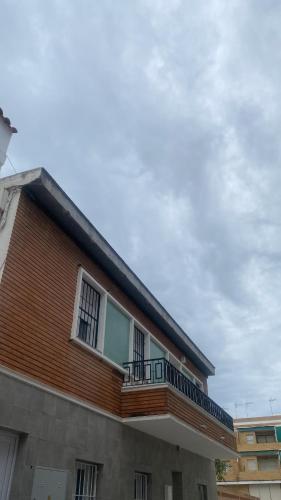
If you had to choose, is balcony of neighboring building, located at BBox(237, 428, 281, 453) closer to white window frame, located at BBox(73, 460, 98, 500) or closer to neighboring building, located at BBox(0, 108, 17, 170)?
white window frame, located at BBox(73, 460, 98, 500)

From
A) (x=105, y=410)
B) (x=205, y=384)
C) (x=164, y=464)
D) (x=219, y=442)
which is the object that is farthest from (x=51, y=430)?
(x=205, y=384)

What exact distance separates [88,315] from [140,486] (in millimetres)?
4716

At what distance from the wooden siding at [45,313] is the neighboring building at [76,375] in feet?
0.07

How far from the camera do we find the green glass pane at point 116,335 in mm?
10648

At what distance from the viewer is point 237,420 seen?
5406 centimetres

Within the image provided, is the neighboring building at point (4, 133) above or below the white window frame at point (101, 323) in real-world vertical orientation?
above

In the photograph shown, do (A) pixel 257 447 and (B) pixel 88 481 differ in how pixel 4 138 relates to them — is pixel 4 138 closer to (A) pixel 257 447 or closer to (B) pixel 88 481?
(B) pixel 88 481

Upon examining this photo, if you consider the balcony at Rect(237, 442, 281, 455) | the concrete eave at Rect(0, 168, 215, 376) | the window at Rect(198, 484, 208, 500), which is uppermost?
the balcony at Rect(237, 442, 281, 455)

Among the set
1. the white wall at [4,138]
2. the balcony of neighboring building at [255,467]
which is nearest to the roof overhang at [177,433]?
the white wall at [4,138]

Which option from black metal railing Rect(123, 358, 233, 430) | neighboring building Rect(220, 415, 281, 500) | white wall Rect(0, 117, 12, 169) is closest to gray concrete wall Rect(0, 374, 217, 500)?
black metal railing Rect(123, 358, 233, 430)

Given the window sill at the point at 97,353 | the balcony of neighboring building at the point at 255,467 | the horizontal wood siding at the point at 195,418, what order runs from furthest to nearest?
the balcony of neighboring building at the point at 255,467
the horizontal wood siding at the point at 195,418
the window sill at the point at 97,353

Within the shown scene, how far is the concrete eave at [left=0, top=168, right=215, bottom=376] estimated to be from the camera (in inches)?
334

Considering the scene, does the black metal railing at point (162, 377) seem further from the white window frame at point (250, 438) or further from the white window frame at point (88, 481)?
the white window frame at point (250, 438)

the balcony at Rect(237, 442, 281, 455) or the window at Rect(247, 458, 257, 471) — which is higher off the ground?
the balcony at Rect(237, 442, 281, 455)
